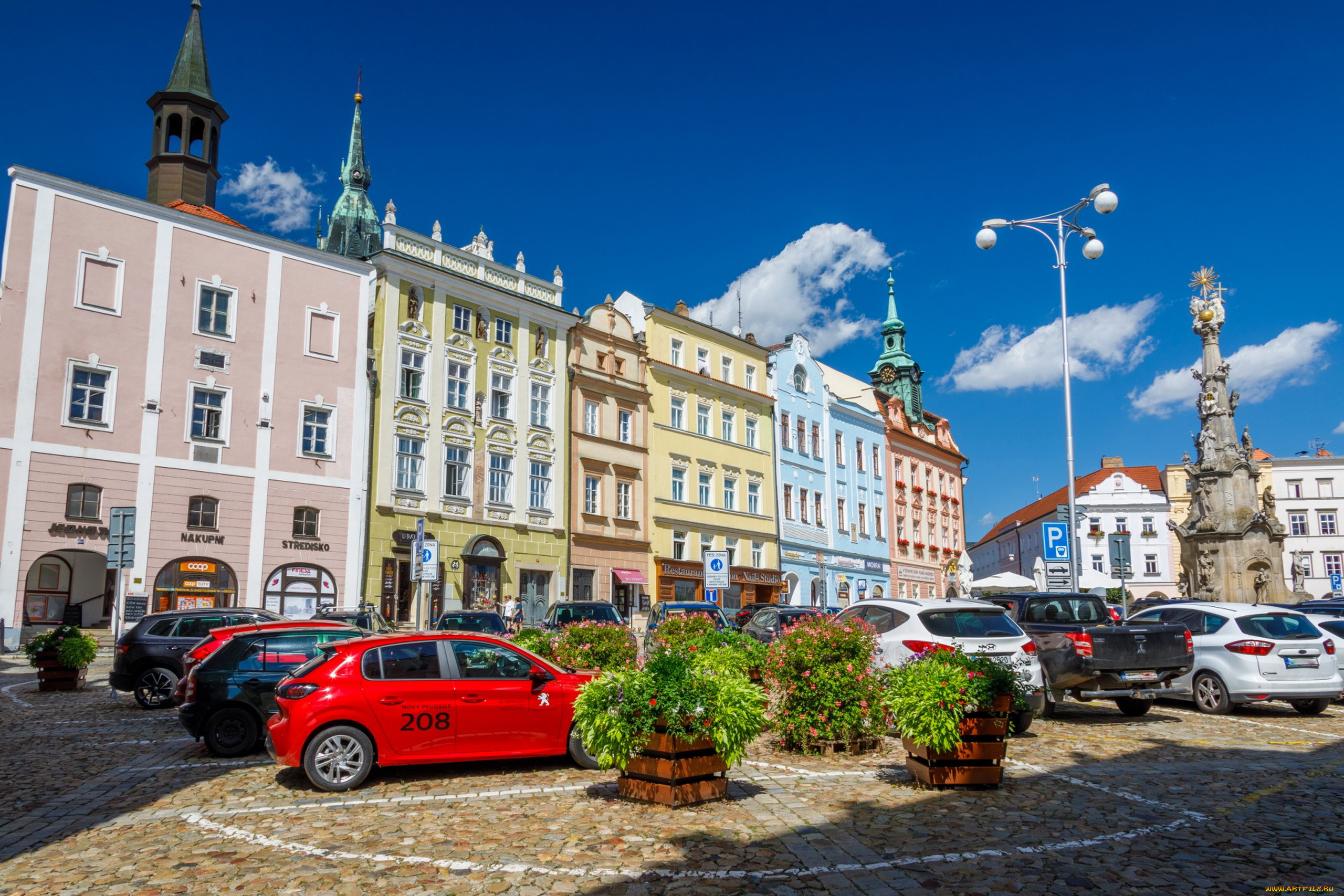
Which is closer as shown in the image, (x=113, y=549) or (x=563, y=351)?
(x=113, y=549)

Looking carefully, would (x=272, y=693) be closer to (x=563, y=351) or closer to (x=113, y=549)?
(x=113, y=549)

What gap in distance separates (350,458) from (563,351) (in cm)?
1116

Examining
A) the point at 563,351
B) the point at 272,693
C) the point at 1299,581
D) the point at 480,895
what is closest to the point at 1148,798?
the point at 480,895

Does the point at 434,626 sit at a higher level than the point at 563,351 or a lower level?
lower

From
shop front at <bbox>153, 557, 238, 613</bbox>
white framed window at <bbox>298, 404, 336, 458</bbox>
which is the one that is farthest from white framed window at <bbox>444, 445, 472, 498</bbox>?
shop front at <bbox>153, 557, 238, 613</bbox>

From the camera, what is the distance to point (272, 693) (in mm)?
12062

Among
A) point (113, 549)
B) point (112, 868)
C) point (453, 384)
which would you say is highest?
point (453, 384)

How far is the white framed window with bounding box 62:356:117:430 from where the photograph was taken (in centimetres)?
2909

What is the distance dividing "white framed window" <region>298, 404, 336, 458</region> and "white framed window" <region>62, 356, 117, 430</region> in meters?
5.87

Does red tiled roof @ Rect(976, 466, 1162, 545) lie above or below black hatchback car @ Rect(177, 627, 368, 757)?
above

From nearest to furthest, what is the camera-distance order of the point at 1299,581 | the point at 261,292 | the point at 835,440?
the point at 261,292
the point at 835,440
the point at 1299,581

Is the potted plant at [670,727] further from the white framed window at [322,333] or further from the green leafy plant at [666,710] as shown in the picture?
the white framed window at [322,333]

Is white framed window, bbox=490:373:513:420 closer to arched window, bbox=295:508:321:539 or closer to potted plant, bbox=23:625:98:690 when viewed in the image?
arched window, bbox=295:508:321:539

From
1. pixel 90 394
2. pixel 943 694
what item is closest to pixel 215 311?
pixel 90 394
